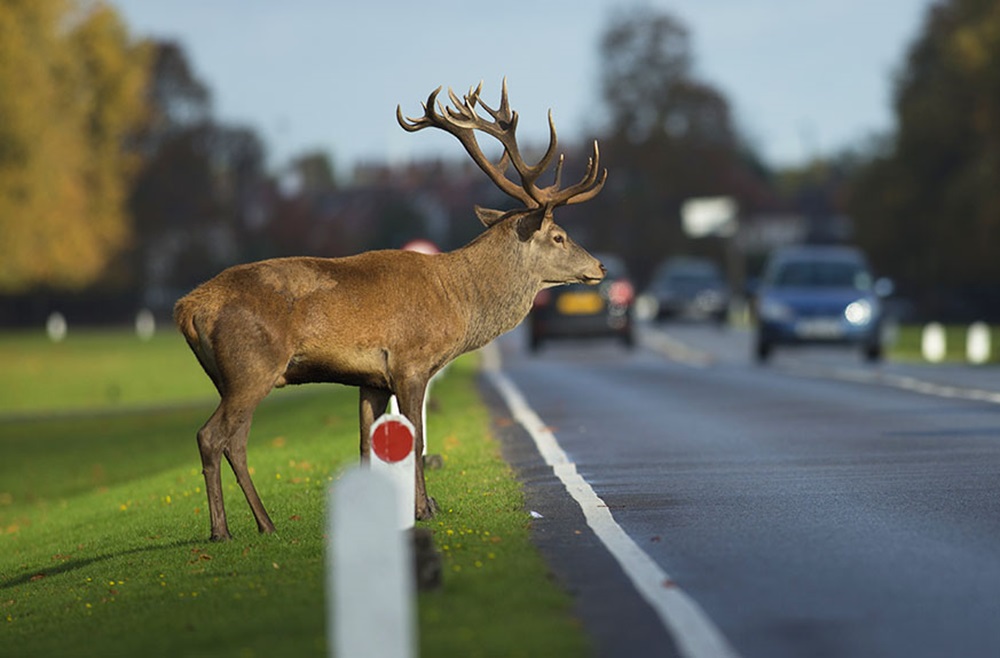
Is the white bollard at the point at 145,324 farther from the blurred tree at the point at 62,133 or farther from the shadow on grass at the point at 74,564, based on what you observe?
the shadow on grass at the point at 74,564

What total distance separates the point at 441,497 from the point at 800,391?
43.4 feet

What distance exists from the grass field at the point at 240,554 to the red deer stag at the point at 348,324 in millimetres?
745

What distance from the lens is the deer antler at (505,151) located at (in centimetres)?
1423

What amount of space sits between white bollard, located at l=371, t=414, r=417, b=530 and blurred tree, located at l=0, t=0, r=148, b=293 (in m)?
56.0

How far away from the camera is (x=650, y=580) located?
384 inches

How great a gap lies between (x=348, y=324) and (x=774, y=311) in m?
24.6

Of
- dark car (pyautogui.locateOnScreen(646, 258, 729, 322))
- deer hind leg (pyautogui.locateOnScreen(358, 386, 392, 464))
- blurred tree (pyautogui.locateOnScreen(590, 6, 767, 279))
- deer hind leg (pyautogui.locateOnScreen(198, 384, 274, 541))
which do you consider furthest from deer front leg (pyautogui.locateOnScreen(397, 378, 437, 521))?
blurred tree (pyautogui.locateOnScreen(590, 6, 767, 279))

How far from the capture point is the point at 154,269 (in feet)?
385

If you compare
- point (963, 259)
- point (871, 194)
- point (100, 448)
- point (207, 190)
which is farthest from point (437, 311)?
point (207, 190)

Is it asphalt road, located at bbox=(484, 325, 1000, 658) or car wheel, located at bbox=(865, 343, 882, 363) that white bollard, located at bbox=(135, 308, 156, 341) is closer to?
car wheel, located at bbox=(865, 343, 882, 363)

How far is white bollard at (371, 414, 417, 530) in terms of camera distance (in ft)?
35.2

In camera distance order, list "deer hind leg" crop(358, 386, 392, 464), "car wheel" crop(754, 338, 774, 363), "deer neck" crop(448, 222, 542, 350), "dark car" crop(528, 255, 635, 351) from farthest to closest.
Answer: "dark car" crop(528, 255, 635, 351), "car wheel" crop(754, 338, 774, 363), "deer neck" crop(448, 222, 542, 350), "deer hind leg" crop(358, 386, 392, 464)

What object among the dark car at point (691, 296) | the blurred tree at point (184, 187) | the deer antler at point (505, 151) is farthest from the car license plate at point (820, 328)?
the blurred tree at point (184, 187)

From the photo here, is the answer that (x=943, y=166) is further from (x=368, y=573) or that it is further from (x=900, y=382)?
(x=368, y=573)
